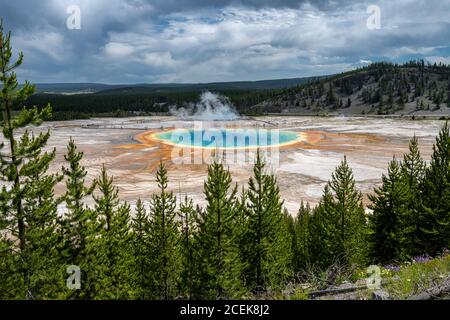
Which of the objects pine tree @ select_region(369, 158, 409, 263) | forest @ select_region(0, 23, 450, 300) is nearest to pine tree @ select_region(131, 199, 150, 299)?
forest @ select_region(0, 23, 450, 300)

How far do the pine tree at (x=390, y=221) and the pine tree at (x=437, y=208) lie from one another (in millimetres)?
1538

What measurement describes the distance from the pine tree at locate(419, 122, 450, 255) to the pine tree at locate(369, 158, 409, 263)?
1.54m

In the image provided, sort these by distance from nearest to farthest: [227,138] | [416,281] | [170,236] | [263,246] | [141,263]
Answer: [416,281]
[263,246]
[170,236]
[141,263]
[227,138]

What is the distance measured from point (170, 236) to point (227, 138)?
67815 millimetres

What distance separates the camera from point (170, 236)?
2305 centimetres

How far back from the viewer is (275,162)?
6003 centimetres

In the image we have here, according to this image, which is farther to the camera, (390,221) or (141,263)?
(390,221)

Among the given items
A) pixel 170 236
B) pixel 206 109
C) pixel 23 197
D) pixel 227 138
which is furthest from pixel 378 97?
pixel 23 197

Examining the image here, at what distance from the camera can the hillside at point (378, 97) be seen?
515ft

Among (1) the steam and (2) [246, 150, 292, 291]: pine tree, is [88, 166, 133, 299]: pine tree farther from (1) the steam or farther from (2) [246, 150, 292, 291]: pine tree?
(1) the steam

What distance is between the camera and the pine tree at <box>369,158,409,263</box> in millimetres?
25688

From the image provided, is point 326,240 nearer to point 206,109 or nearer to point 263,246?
point 263,246
